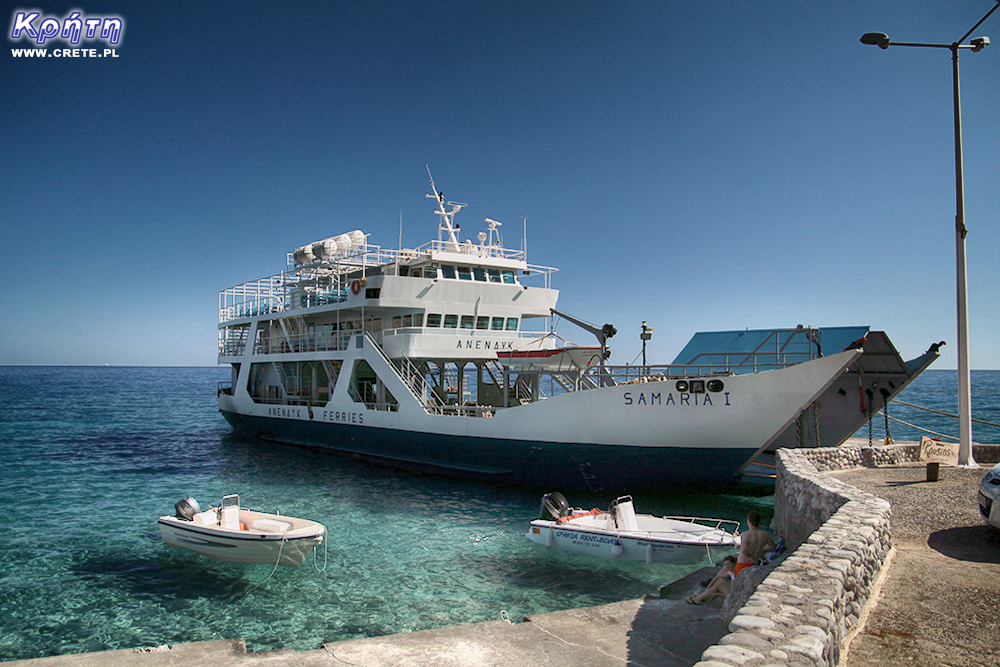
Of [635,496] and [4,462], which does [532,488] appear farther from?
[4,462]

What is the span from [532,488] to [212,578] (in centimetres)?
953

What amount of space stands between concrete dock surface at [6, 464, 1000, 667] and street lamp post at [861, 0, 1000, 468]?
3119mm

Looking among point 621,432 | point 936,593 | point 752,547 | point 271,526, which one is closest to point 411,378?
point 621,432

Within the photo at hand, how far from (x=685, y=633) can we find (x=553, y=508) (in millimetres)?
5832

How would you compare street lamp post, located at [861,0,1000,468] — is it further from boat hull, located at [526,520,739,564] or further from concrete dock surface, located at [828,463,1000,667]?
boat hull, located at [526,520,739,564]

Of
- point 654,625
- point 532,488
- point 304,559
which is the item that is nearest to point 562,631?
point 654,625

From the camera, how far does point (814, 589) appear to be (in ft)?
17.5

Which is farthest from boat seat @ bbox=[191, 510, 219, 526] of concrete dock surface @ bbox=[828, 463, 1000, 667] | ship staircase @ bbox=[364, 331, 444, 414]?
concrete dock surface @ bbox=[828, 463, 1000, 667]

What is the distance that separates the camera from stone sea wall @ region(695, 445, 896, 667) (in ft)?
14.1

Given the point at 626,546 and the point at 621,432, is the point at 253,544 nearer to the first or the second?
the point at 626,546

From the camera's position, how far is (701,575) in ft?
36.4

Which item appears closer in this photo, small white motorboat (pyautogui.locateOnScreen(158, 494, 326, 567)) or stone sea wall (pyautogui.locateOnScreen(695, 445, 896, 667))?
stone sea wall (pyautogui.locateOnScreen(695, 445, 896, 667))

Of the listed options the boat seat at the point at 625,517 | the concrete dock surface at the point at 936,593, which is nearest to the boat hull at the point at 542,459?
the boat seat at the point at 625,517

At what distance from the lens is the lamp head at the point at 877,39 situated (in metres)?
12.0
